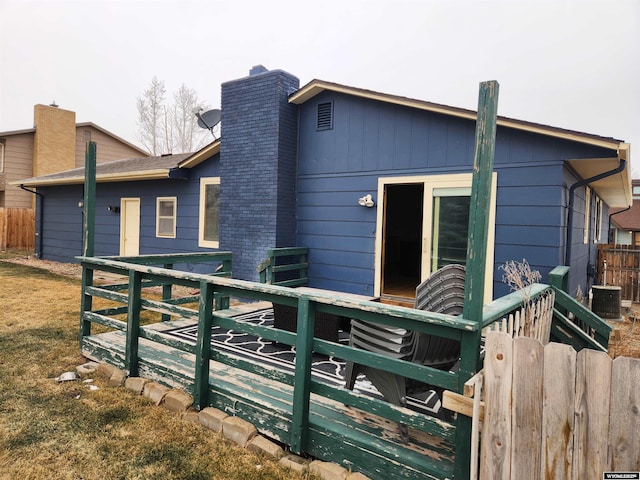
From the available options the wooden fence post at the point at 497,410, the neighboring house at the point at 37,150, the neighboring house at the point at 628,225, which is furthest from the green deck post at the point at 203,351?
the neighboring house at the point at 628,225

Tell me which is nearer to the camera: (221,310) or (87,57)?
(221,310)

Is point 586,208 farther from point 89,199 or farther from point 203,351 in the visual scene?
point 89,199

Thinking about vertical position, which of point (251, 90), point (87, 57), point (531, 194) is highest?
point (87, 57)

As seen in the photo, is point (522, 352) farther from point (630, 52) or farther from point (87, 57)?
point (87, 57)

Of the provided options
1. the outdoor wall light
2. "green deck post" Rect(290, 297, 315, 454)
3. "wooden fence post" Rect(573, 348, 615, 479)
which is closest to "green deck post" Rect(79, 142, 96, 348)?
"green deck post" Rect(290, 297, 315, 454)

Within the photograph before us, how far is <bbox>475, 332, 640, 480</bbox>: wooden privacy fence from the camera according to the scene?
4.95 ft

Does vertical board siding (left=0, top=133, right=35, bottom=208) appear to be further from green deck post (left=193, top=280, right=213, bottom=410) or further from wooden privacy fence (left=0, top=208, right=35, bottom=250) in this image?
green deck post (left=193, top=280, right=213, bottom=410)

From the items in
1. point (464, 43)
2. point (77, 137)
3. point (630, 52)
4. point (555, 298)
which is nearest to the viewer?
point (555, 298)

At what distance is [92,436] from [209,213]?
640cm

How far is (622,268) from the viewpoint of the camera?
9.89 meters

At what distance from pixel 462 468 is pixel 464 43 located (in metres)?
24.7

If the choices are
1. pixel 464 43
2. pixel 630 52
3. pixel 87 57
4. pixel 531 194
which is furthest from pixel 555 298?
pixel 87 57

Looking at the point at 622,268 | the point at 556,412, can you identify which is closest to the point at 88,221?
the point at 556,412

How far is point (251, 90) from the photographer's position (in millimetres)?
7188
